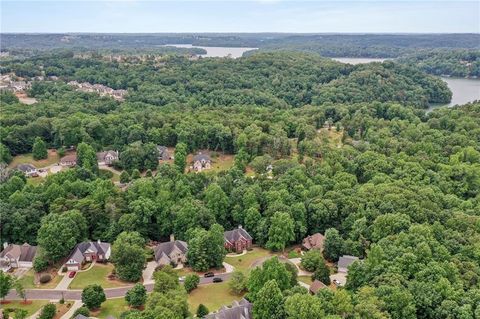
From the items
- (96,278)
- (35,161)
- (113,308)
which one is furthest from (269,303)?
(35,161)

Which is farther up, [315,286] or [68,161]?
[68,161]

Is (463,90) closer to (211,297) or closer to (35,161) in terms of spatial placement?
(35,161)

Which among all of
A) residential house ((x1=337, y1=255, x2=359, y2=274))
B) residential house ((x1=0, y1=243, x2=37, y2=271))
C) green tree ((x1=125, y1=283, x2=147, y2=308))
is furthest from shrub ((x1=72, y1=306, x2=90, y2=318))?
residential house ((x1=337, y1=255, x2=359, y2=274))

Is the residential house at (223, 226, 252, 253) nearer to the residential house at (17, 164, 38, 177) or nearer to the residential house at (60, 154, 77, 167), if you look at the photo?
the residential house at (60, 154, 77, 167)

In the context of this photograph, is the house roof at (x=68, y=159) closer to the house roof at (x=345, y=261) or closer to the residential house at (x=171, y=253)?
the residential house at (x=171, y=253)

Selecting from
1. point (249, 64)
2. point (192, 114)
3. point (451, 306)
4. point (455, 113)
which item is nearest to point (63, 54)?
point (249, 64)

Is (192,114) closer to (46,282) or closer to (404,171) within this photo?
(404,171)

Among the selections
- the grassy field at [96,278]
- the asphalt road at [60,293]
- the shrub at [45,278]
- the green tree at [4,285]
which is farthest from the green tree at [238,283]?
the green tree at [4,285]
